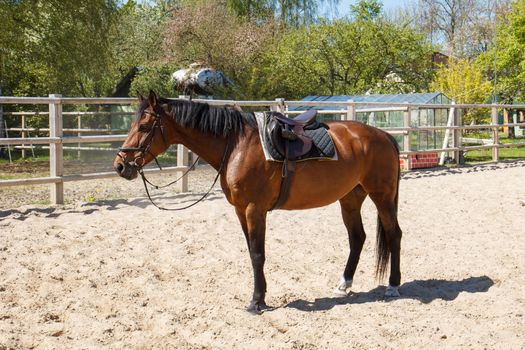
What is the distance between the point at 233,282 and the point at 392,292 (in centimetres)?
126

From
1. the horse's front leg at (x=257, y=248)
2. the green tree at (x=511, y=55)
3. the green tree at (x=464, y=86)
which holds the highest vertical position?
the green tree at (x=511, y=55)

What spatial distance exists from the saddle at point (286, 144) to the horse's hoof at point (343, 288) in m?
0.84

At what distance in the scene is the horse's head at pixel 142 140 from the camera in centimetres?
407

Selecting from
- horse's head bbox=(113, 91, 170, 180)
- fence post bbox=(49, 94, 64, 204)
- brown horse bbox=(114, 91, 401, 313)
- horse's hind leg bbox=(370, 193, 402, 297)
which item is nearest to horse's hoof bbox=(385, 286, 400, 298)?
brown horse bbox=(114, 91, 401, 313)

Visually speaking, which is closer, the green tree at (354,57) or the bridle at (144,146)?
the bridle at (144,146)

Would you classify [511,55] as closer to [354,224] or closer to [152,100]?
[354,224]

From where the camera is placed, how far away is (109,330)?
3664 mm

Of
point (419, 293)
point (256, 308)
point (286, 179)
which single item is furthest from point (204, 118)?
point (419, 293)

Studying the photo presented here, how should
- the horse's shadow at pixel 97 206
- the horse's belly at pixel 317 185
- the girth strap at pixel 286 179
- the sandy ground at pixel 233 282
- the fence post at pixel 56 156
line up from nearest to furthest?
the sandy ground at pixel 233 282
the girth strap at pixel 286 179
the horse's belly at pixel 317 185
the horse's shadow at pixel 97 206
the fence post at pixel 56 156

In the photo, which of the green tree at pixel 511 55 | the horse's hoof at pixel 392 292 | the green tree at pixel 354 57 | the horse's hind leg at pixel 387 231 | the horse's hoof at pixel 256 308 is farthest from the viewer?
the green tree at pixel 511 55

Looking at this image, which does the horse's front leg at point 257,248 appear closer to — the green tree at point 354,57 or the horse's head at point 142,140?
the horse's head at point 142,140

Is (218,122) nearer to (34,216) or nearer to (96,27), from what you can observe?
(34,216)

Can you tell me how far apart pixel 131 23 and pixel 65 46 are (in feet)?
52.2

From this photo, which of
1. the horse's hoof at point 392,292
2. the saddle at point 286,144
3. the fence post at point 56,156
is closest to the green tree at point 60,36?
the fence post at point 56,156
